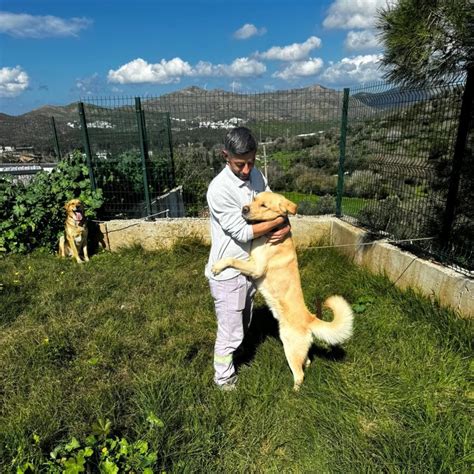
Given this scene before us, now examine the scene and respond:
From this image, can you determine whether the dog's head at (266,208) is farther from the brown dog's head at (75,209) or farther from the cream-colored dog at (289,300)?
the brown dog's head at (75,209)

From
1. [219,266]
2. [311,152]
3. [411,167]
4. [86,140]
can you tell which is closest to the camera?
[219,266]

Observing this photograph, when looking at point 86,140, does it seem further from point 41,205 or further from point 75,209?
point 41,205

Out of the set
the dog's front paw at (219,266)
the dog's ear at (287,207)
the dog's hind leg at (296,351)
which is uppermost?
the dog's ear at (287,207)

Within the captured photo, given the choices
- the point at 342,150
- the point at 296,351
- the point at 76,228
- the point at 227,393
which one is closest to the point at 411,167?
the point at 342,150

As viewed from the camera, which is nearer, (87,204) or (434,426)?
(434,426)

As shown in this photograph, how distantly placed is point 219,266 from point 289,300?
2.21ft

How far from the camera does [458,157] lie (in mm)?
3801

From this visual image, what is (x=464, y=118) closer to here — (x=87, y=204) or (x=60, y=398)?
(x=60, y=398)

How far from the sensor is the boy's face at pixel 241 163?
7.65 feet

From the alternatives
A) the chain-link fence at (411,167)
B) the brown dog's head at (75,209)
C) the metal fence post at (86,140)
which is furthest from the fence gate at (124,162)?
the chain-link fence at (411,167)

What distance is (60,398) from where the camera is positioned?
2.62 m

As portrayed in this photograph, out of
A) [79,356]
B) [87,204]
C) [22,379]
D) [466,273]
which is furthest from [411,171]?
[87,204]

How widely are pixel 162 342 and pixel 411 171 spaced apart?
12.1ft

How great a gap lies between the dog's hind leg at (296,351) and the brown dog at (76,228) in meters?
4.36
